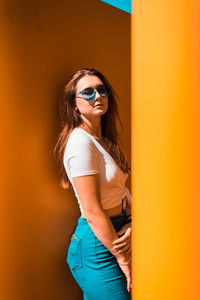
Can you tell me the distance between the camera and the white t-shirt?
2.13 metres

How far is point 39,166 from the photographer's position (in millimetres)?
2479

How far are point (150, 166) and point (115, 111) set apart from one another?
4.96 ft

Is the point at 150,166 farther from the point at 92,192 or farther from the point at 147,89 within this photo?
the point at 92,192

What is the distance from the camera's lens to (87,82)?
2463 millimetres

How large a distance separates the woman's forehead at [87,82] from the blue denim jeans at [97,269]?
0.87 metres

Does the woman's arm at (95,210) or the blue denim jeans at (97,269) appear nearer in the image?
the woman's arm at (95,210)

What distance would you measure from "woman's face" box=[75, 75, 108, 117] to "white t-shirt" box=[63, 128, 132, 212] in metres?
0.16

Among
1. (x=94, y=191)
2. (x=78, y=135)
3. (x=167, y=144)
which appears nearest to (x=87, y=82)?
(x=78, y=135)

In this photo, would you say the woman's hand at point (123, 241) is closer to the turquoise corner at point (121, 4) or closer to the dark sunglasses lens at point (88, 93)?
the dark sunglasses lens at point (88, 93)

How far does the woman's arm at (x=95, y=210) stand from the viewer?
6.89ft

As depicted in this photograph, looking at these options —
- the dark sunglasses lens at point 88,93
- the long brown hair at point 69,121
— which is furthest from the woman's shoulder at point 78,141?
the dark sunglasses lens at point 88,93

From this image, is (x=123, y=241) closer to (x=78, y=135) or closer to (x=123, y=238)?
(x=123, y=238)

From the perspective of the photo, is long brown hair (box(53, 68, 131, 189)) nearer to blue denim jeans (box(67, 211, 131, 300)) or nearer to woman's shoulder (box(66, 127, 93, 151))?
woman's shoulder (box(66, 127, 93, 151))

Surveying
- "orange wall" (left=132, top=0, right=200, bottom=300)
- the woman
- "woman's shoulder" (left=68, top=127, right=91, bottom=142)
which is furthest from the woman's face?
"orange wall" (left=132, top=0, right=200, bottom=300)
